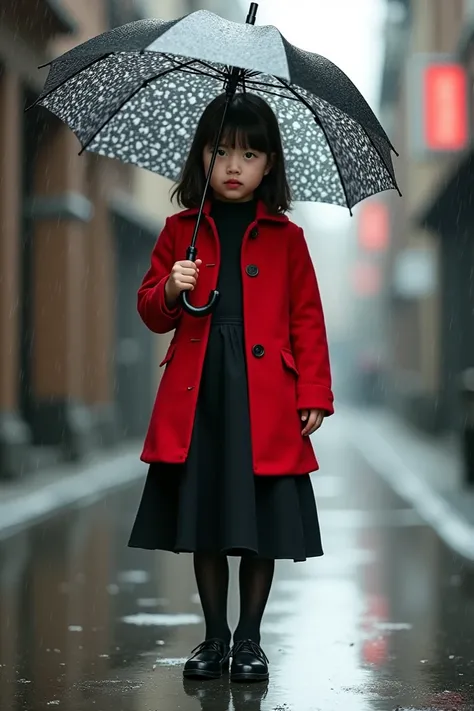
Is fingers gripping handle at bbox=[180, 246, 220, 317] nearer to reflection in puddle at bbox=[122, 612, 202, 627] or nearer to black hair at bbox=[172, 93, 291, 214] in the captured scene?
black hair at bbox=[172, 93, 291, 214]

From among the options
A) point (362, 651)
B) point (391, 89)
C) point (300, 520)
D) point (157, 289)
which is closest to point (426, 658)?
point (362, 651)

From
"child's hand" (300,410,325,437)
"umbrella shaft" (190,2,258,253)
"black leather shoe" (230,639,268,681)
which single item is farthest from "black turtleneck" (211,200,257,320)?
"black leather shoe" (230,639,268,681)

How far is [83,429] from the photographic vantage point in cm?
1589

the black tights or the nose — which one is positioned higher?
the nose

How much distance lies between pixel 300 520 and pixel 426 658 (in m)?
1.00

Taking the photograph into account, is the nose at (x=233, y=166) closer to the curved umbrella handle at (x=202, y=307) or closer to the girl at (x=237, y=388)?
the girl at (x=237, y=388)

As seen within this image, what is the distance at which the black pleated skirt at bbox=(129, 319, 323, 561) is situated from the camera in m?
4.44

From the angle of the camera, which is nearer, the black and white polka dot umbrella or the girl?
the girl

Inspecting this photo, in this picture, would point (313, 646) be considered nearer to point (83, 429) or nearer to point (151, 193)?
point (83, 429)

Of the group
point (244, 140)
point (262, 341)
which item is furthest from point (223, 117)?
point (262, 341)

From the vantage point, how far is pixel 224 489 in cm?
446

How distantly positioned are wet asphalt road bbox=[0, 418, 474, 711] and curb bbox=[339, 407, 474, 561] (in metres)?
0.18

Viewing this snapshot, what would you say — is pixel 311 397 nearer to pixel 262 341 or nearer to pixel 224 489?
pixel 262 341

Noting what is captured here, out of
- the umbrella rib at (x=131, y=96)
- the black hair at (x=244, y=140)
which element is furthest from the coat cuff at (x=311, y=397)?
the umbrella rib at (x=131, y=96)
